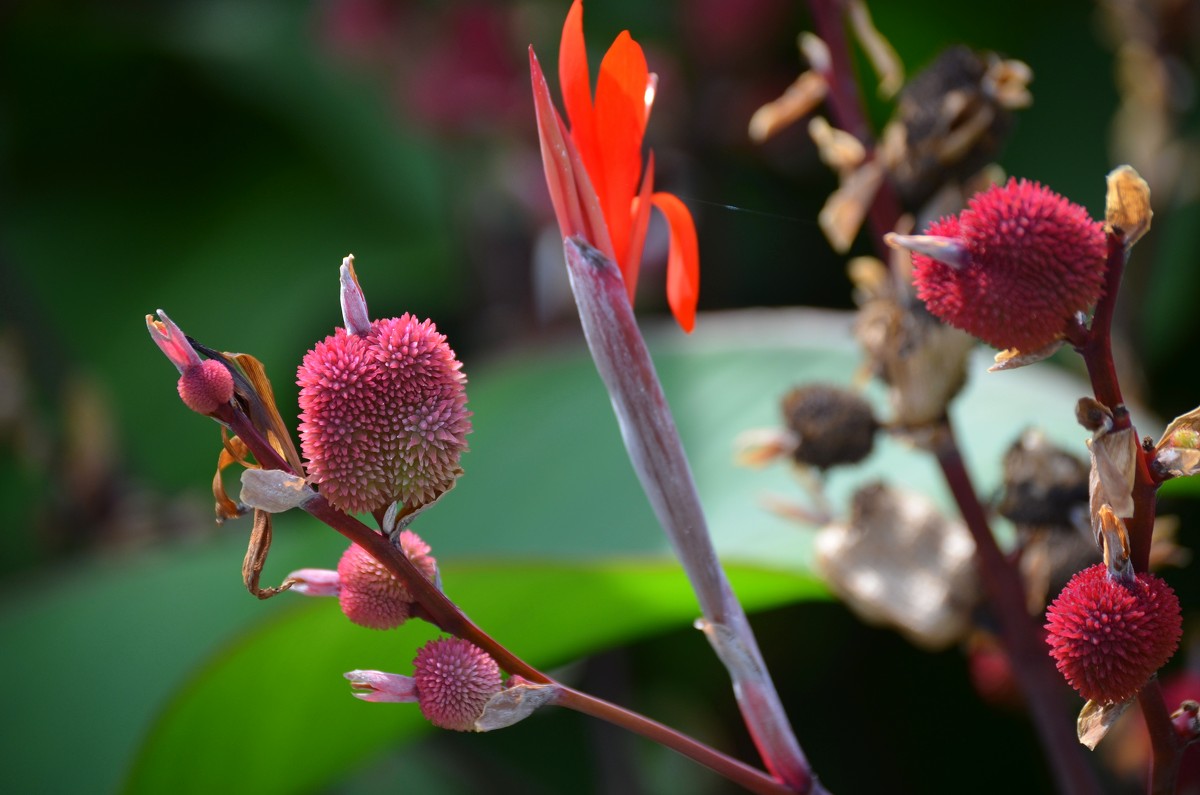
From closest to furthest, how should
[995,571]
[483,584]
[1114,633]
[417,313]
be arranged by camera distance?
[1114,633]
[995,571]
[483,584]
[417,313]

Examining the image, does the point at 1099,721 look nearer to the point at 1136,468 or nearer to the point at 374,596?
the point at 1136,468

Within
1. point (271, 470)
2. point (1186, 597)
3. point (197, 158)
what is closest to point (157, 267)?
point (197, 158)

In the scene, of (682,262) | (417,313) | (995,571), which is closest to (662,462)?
(682,262)

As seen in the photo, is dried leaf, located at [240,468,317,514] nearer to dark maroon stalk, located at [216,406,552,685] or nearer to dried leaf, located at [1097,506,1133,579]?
dark maroon stalk, located at [216,406,552,685]

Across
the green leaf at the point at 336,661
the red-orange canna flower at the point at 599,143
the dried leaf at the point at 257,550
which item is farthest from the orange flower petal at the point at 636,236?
the green leaf at the point at 336,661

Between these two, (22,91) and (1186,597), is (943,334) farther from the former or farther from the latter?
(22,91)

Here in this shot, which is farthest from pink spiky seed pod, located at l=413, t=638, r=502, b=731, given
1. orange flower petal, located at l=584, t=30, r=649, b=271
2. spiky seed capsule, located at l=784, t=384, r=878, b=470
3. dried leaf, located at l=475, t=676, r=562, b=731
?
spiky seed capsule, located at l=784, t=384, r=878, b=470
